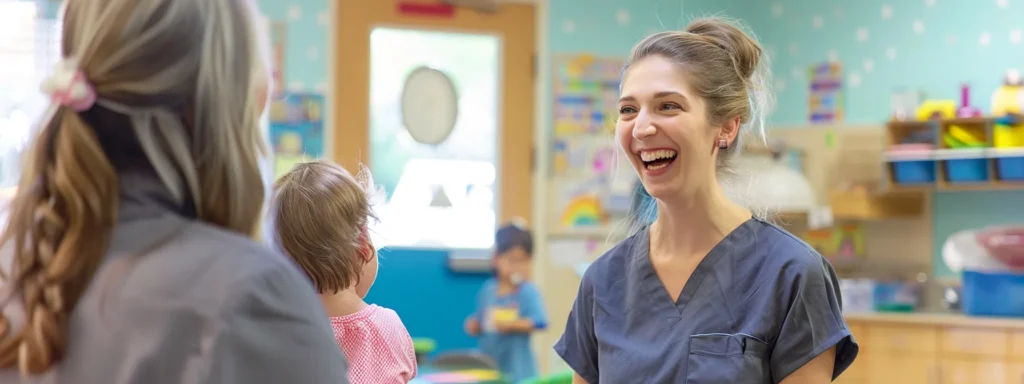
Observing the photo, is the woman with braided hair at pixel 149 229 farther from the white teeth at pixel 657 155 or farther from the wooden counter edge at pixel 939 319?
the wooden counter edge at pixel 939 319

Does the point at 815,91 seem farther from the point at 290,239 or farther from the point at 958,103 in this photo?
the point at 290,239

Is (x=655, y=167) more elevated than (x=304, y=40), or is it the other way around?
(x=304, y=40)

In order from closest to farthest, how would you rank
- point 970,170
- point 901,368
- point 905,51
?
point 901,368 < point 970,170 < point 905,51

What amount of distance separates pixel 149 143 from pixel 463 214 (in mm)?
4645

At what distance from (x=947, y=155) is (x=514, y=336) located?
227cm

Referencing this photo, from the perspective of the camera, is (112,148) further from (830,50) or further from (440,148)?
(830,50)

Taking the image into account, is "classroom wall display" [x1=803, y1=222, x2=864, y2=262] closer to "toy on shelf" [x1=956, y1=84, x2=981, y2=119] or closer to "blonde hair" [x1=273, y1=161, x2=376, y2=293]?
"toy on shelf" [x1=956, y1=84, x2=981, y2=119]

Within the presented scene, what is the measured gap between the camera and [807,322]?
1.56 metres

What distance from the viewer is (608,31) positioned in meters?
5.90

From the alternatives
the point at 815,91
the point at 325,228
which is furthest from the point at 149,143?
the point at 815,91

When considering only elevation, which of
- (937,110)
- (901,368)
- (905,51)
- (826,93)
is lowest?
(901,368)

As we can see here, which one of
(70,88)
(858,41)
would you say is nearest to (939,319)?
(858,41)

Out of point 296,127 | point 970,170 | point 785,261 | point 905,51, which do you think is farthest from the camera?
point 905,51

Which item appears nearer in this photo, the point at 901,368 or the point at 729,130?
the point at 729,130
